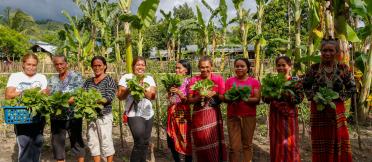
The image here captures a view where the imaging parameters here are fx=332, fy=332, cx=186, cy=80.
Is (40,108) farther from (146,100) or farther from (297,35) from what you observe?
(297,35)

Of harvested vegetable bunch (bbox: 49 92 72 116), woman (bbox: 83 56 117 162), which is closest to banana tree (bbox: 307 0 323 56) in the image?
woman (bbox: 83 56 117 162)

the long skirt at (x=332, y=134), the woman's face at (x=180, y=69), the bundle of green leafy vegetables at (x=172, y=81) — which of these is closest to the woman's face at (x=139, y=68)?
the bundle of green leafy vegetables at (x=172, y=81)

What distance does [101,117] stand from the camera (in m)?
3.99

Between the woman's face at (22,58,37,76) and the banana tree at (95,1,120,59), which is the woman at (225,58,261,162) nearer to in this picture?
the woman's face at (22,58,37,76)

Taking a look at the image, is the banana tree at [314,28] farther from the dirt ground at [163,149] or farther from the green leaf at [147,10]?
the green leaf at [147,10]

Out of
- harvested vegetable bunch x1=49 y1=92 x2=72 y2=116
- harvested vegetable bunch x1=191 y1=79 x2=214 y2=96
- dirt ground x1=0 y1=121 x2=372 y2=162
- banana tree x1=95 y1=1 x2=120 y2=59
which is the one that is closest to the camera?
harvested vegetable bunch x1=49 y1=92 x2=72 y2=116

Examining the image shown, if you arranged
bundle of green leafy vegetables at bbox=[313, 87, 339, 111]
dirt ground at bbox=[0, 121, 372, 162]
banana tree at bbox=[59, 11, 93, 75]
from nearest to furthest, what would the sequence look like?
bundle of green leafy vegetables at bbox=[313, 87, 339, 111], dirt ground at bbox=[0, 121, 372, 162], banana tree at bbox=[59, 11, 93, 75]

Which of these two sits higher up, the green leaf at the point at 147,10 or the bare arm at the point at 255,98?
the green leaf at the point at 147,10

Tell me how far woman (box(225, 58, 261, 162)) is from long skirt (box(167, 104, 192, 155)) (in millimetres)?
601

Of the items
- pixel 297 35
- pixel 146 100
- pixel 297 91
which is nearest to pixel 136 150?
pixel 146 100

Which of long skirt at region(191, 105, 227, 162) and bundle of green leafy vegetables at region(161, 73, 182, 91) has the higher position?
bundle of green leafy vegetables at region(161, 73, 182, 91)

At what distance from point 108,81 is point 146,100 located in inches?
20.3

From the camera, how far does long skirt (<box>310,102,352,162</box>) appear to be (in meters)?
3.46

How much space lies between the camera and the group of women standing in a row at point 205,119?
141 inches
